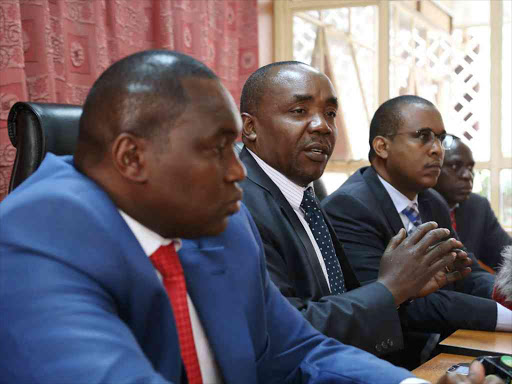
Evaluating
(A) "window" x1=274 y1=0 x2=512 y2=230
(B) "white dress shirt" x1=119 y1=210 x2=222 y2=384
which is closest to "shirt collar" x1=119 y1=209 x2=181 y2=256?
(B) "white dress shirt" x1=119 y1=210 x2=222 y2=384

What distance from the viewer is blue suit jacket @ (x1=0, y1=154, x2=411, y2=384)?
66 cm

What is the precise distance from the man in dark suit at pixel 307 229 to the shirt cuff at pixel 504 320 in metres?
0.22

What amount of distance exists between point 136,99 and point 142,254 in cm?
21

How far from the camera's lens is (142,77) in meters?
0.81

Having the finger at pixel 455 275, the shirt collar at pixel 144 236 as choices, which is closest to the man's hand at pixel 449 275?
the finger at pixel 455 275

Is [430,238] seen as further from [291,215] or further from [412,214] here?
[412,214]

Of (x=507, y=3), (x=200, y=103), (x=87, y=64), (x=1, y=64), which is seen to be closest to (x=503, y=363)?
(x=200, y=103)

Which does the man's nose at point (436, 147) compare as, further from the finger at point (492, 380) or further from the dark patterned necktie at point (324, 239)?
the finger at point (492, 380)

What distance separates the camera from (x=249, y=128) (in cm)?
170

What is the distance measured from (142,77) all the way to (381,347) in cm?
89

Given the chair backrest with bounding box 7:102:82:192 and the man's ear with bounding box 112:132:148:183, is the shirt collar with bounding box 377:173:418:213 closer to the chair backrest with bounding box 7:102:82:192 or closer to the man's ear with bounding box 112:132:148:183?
the chair backrest with bounding box 7:102:82:192

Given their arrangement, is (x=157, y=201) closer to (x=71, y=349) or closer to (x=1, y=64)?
(x=71, y=349)

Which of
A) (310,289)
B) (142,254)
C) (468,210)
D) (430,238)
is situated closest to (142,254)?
(142,254)

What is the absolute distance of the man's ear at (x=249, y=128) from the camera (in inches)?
66.6
